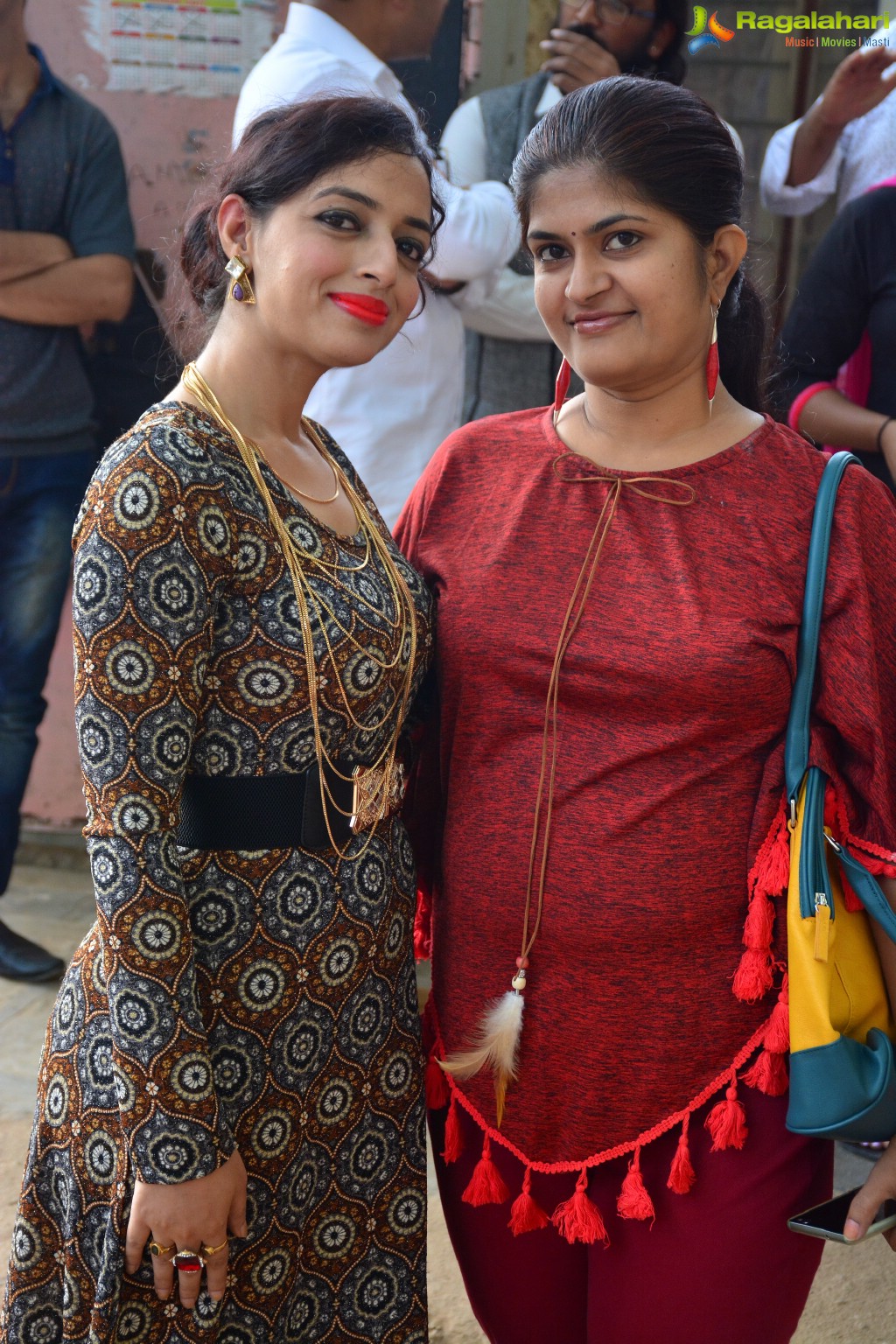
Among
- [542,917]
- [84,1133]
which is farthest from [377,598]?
[84,1133]

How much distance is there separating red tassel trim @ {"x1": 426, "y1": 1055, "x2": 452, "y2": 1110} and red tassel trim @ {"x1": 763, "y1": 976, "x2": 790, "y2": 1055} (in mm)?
481

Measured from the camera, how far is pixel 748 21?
3.78 meters

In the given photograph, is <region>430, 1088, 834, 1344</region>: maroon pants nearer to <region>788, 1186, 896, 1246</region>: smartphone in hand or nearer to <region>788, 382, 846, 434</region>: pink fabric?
<region>788, 1186, 896, 1246</region>: smartphone in hand

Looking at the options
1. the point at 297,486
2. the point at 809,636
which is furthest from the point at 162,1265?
the point at 809,636

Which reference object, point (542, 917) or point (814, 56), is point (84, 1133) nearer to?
point (542, 917)

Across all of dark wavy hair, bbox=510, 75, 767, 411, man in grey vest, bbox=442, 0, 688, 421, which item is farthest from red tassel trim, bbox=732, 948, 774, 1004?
man in grey vest, bbox=442, 0, 688, 421

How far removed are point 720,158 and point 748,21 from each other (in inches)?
97.4

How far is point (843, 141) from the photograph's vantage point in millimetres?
3436

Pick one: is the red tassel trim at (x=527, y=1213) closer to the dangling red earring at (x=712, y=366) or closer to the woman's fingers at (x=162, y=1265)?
the woman's fingers at (x=162, y=1265)

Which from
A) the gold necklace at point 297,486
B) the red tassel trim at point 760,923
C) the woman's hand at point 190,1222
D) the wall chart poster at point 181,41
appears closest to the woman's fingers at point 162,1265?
the woman's hand at point 190,1222

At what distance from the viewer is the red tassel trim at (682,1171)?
1.67 metres

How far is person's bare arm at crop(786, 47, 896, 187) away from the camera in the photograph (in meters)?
3.22

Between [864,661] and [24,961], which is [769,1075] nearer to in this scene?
[864,661]

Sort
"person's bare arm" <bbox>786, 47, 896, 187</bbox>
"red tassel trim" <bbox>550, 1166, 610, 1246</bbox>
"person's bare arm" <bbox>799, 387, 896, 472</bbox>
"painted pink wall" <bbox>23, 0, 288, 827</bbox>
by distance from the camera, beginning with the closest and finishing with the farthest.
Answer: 1. "red tassel trim" <bbox>550, 1166, 610, 1246</bbox>
2. "person's bare arm" <bbox>799, 387, 896, 472</bbox>
3. "person's bare arm" <bbox>786, 47, 896, 187</bbox>
4. "painted pink wall" <bbox>23, 0, 288, 827</bbox>
